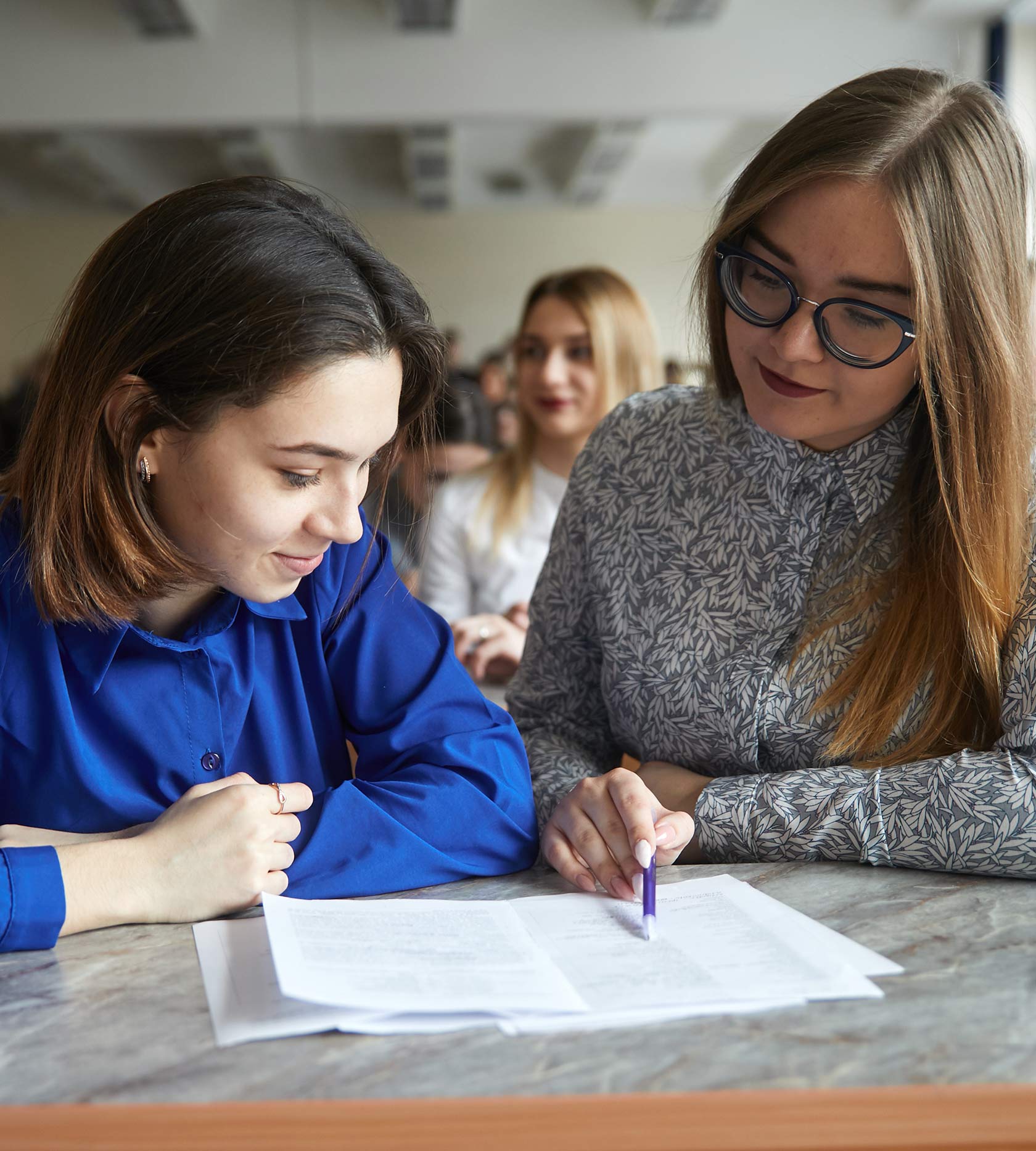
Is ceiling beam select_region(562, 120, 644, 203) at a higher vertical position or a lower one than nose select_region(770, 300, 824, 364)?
higher

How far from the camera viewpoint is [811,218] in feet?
4.15

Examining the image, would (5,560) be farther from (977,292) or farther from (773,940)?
(977,292)

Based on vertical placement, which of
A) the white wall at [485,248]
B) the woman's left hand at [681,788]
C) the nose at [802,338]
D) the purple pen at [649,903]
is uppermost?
the white wall at [485,248]

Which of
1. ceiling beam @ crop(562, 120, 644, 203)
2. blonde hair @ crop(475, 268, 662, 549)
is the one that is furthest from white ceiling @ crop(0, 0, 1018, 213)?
blonde hair @ crop(475, 268, 662, 549)

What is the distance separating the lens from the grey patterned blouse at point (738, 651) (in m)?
1.17

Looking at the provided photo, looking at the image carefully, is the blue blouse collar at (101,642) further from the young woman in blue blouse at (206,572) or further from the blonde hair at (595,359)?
the blonde hair at (595,359)

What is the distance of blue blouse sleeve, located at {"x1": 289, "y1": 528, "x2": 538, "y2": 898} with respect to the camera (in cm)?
111

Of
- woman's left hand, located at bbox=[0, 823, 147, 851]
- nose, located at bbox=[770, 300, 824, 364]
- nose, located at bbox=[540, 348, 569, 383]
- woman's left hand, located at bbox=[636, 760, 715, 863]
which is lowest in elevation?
woman's left hand, located at bbox=[636, 760, 715, 863]

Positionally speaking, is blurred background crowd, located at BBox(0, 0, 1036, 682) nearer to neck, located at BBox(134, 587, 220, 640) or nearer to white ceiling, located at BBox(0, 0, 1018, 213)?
white ceiling, located at BBox(0, 0, 1018, 213)

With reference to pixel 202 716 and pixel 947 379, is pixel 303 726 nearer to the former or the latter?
pixel 202 716

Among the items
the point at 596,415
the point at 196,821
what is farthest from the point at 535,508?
the point at 196,821

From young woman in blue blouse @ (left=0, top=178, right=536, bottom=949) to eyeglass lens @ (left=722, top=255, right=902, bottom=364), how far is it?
0.36 metres

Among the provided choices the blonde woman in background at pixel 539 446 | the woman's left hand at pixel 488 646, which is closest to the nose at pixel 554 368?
the blonde woman in background at pixel 539 446

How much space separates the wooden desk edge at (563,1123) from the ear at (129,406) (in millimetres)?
649
